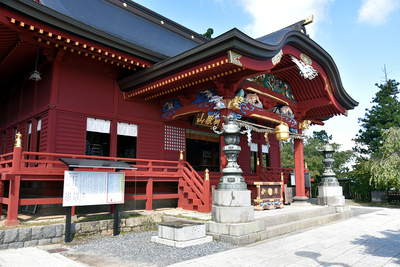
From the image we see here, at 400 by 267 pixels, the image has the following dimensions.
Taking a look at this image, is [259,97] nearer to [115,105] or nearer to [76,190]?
[115,105]

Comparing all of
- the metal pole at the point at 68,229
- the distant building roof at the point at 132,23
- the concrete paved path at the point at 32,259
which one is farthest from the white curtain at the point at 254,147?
the concrete paved path at the point at 32,259

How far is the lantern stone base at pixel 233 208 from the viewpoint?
6.57 m

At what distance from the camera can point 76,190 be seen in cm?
629

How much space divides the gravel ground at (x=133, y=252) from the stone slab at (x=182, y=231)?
0.85 ft

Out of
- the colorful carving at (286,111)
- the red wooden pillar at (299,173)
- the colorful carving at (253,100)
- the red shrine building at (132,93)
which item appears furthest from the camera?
the red wooden pillar at (299,173)

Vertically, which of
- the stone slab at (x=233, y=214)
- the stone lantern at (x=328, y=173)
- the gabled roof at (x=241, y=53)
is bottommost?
the stone slab at (x=233, y=214)

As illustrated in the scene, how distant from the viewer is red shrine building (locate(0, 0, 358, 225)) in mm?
7270

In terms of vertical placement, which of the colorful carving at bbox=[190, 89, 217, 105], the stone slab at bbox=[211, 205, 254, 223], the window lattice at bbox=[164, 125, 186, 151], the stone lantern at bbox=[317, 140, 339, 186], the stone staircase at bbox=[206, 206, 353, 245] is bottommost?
the stone staircase at bbox=[206, 206, 353, 245]

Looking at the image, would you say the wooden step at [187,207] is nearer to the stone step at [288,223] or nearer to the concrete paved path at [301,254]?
the stone step at [288,223]

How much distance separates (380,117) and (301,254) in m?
21.8

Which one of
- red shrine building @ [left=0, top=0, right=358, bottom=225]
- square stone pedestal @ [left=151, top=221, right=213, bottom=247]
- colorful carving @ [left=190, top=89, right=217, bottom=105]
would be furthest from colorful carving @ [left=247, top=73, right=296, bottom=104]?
square stone pedestal @ [left=151, top=221, right=213, bottom=247]

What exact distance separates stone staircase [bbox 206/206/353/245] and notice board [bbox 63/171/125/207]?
2442mm

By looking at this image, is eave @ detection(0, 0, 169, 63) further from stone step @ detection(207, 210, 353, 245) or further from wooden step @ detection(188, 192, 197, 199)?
stone step @ detection(207, 210, 353, 245)

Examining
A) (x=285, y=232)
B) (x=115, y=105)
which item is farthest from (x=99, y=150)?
(x=285, y=232)
